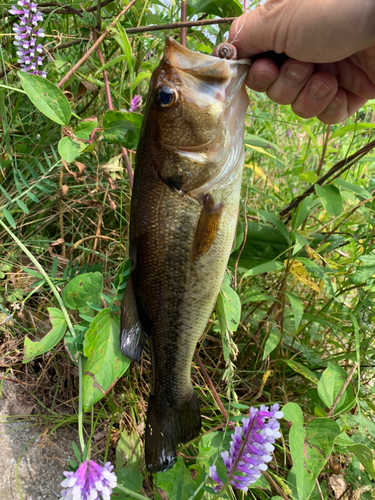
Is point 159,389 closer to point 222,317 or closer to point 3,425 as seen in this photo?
point 222,317

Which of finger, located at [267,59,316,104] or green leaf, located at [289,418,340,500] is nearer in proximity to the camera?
green leaf, located at [289,418,340,500]

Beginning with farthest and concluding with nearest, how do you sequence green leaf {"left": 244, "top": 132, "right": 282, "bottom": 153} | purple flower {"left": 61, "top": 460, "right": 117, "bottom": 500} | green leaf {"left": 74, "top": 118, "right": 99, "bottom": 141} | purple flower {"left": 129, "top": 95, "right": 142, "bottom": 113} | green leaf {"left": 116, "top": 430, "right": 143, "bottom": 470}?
purple flower {"left": 129, "top": 95, "right": 142, "bottom": 113} < green leaf {"left": 244, "top": 132, "right": 282, "bottom": 153} < green leaf {"left": 116, "top": 430, "right": 143, "bottom": 470} < green leaf {"left": 74, "top": 118, "right": 99, "bottom": 141} < purple flower {"left": 61, "top": 460, "right": 117, "bottom": 500}

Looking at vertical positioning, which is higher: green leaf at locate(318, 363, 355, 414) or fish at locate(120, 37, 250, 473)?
fish at locate(120, 37, 250, 473)

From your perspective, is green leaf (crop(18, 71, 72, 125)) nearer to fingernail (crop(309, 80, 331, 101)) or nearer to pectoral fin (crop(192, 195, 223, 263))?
pectoral fin (crop(192, 195, 223, 263))

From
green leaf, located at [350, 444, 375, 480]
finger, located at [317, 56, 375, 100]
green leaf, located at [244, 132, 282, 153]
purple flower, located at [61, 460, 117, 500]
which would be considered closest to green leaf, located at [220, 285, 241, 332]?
green leaf, located at [350, 444, 375, 480]

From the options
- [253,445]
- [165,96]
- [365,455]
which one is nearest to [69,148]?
[165,96]

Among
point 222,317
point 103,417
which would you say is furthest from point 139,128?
point 103,417

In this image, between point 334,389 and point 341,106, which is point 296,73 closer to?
point 341,106
